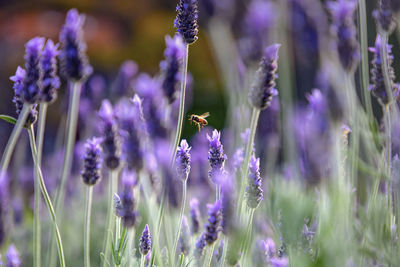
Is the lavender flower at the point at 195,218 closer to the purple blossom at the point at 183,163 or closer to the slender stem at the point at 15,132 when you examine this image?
the purple blossom at the point at 183,163

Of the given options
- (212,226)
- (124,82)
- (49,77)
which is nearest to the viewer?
(212,226)

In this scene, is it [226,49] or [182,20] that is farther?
[226,49]

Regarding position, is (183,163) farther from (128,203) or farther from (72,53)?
(72,53)

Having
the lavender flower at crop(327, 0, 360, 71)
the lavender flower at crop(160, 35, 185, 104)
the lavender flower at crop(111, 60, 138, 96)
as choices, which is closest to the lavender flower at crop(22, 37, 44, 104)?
the lavender flower at crop(160, 35, 185, 104)

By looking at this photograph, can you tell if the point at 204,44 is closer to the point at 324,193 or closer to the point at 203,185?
the point at 203,185

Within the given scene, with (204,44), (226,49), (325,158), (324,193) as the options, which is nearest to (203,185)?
(226,49)

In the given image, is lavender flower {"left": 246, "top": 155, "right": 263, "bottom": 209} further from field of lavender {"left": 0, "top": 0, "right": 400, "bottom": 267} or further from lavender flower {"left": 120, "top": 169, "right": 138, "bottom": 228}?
lavender flower {"left": 120, "top": 169, "right": 138, "bottom": 228}

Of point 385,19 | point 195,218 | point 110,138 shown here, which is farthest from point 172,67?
point 385,19
